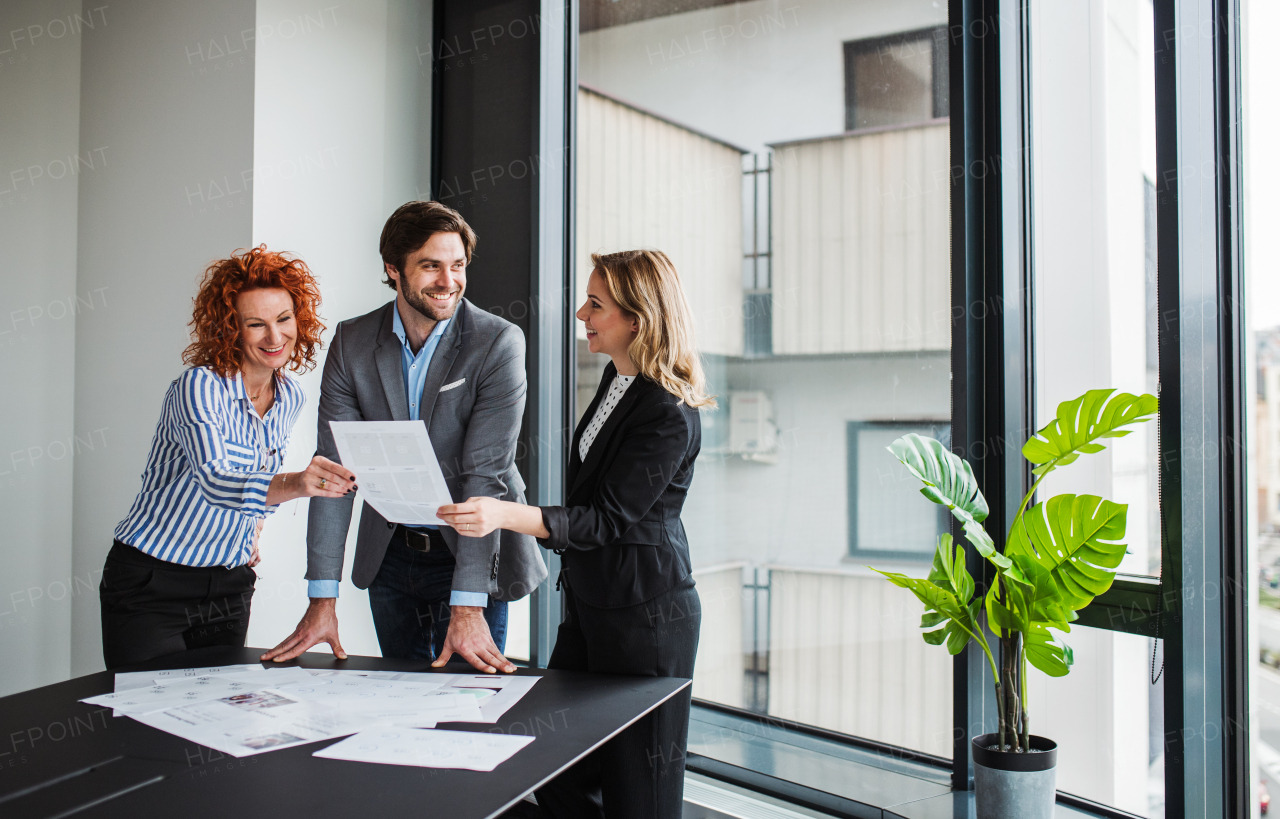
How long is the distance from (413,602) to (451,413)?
49 cm

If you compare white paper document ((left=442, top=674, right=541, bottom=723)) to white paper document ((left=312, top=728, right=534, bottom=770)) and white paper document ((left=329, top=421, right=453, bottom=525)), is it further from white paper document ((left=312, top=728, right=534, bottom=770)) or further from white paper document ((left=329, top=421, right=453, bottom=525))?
white paper document ((left=329, top=421, right=453, bottom=525))

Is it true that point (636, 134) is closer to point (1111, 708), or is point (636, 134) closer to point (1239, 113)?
point (1239, 113)

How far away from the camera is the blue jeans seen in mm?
2176

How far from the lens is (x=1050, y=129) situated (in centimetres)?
236

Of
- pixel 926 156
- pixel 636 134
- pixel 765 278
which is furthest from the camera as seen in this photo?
pixel 636 134

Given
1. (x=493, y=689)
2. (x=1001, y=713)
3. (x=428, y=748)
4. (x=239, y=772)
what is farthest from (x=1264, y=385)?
(x=239, y=772)

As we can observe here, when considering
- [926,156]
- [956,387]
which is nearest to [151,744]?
[956,387]

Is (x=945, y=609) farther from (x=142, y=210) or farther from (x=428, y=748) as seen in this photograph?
(x=142, y=210)

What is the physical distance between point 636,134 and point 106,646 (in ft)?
7.31

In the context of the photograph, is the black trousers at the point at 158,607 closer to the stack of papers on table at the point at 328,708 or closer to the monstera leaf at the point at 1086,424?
the stack of papers on table at the point at 328,708

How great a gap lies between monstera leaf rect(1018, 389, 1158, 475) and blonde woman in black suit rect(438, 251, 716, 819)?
0.76 meters

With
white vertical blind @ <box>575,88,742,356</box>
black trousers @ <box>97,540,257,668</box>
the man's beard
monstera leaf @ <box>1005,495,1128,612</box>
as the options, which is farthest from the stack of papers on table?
white vertical blind @ <box>575,88,742,356</box>

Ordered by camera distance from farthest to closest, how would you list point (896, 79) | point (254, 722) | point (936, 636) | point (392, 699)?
point (896, 79), point (936, 636), point (392, 699), point (254, 722)

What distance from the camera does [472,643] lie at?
1803 mm
